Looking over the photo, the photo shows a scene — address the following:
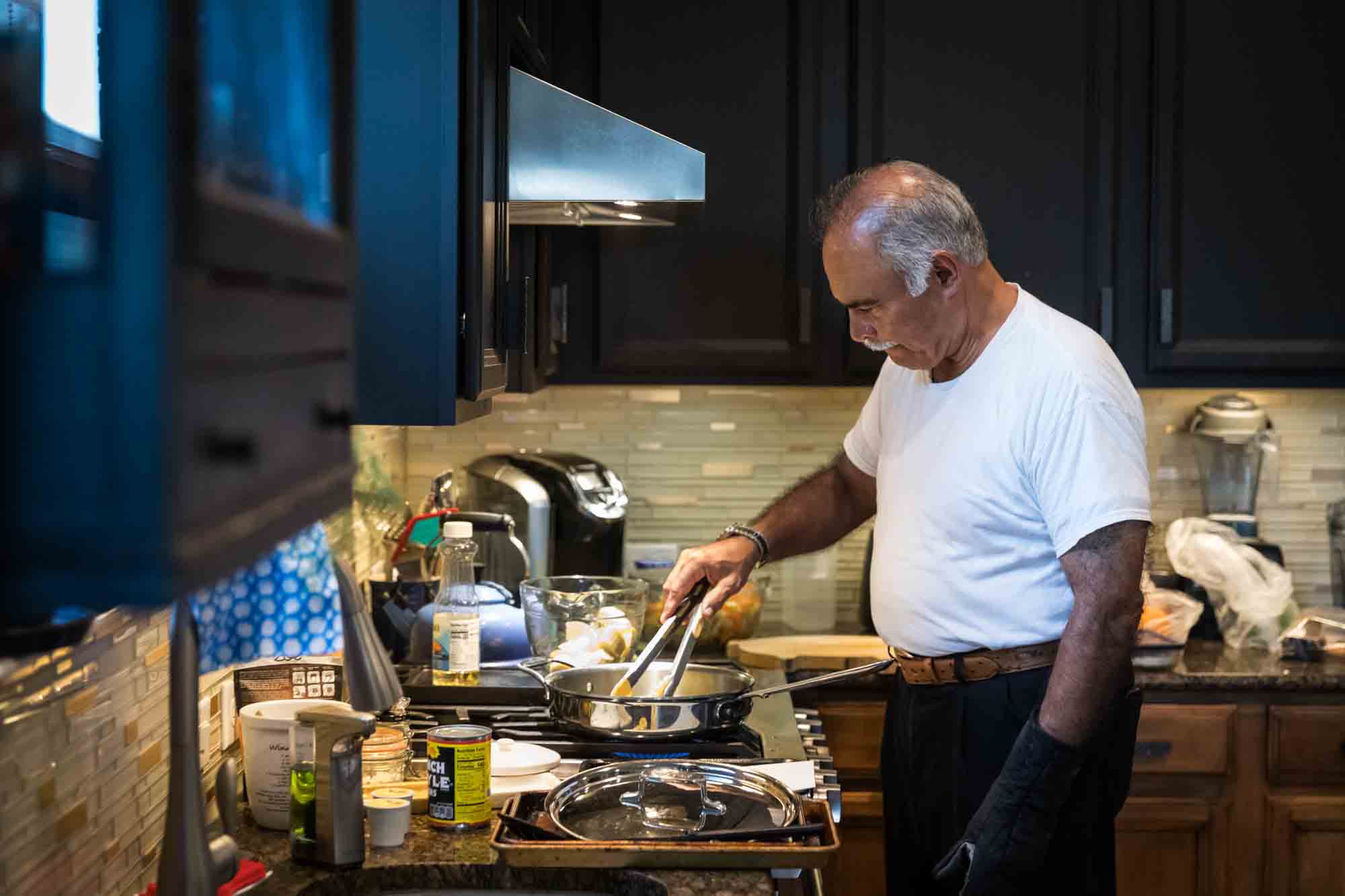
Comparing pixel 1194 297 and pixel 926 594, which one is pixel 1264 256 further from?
pixel 926 594

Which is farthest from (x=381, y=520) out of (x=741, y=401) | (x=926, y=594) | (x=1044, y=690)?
(x=1044, y=690)

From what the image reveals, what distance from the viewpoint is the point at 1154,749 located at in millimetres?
2811

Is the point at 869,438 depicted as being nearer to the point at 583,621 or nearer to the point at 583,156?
the point at 583,621

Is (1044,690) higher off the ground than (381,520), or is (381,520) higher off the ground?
(381,520)

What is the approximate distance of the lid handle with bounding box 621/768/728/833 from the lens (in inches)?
67.5

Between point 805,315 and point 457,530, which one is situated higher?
point 805,315

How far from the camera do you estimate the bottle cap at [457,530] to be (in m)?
2.27

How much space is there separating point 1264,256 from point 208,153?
2.89m

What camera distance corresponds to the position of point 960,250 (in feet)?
7.11

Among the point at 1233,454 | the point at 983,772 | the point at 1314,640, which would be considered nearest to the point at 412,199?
the point at 983,772

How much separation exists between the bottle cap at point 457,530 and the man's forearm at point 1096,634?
893 mm

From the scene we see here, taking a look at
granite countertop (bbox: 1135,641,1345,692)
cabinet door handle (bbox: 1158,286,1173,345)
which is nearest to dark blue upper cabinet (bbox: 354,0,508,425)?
granite countertop (bbox: 1135,641,1345,692)

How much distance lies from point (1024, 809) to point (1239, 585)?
128 centimetres

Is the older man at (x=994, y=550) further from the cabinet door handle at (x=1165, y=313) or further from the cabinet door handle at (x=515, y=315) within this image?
the cabinet door handle at (x=1165, y=313)
